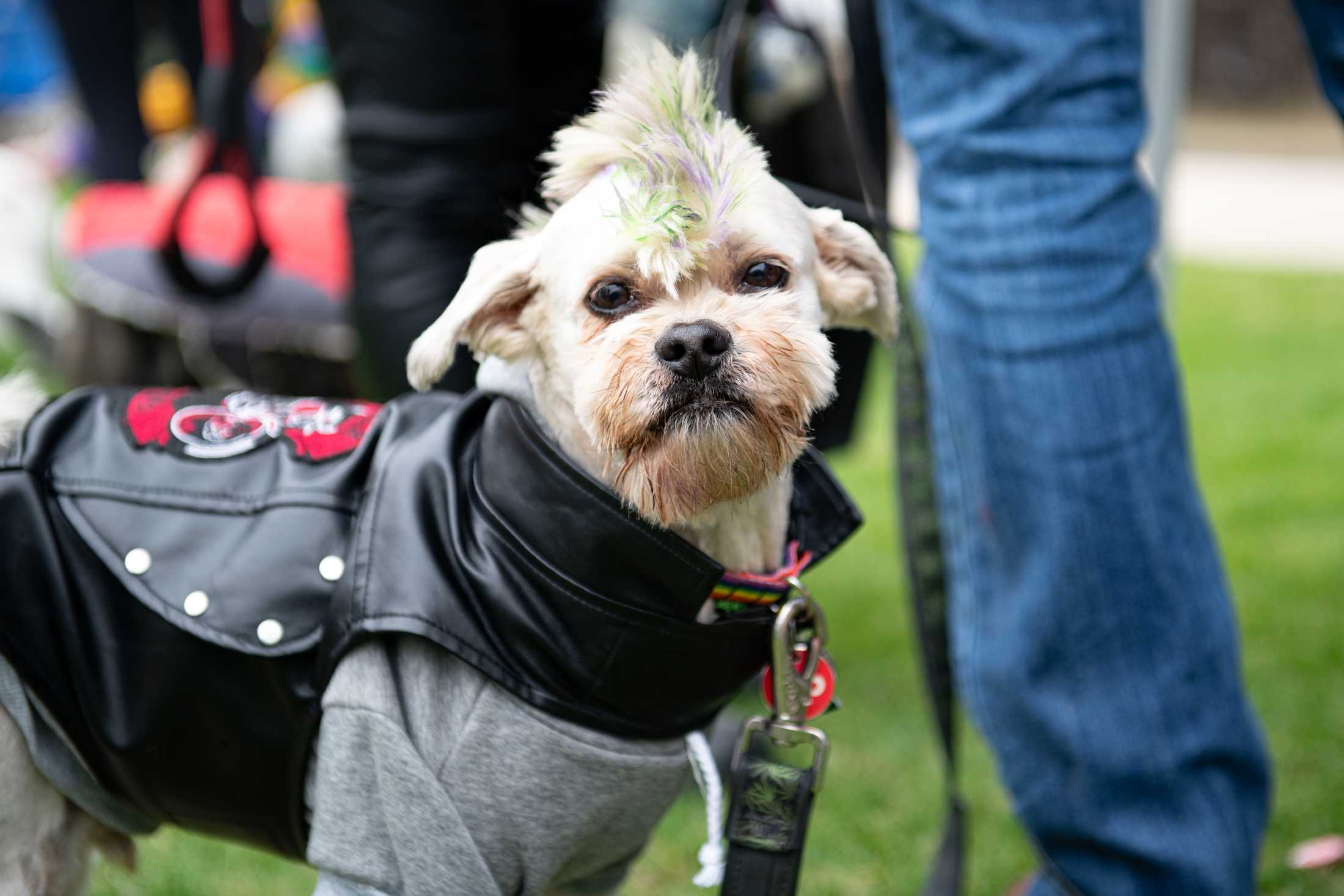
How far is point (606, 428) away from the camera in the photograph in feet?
4.76

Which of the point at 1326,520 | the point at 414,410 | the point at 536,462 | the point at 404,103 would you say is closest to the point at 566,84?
the point at 404,103

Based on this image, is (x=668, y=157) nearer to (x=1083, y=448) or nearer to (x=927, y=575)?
(x=1083, y=448)

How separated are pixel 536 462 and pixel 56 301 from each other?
380 centimetres

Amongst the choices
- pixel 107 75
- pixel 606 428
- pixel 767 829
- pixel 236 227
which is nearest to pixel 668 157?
pixel 606 428

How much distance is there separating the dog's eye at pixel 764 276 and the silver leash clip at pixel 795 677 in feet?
1.12

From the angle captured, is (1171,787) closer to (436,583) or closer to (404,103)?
(436,583)

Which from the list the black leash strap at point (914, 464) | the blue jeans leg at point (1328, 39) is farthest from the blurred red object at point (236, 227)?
the blue jeans leg at point (1328, 39)

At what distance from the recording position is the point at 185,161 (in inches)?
192

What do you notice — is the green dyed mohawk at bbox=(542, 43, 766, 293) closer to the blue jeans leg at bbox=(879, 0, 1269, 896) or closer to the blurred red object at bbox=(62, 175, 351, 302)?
the blue jeans leg at bbox=(879, 0, 1269, 896)

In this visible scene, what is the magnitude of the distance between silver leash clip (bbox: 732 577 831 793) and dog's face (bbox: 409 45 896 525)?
0.53 ft

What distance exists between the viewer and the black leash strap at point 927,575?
2.05m

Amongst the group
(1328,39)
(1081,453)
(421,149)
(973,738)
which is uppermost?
(1328,39)

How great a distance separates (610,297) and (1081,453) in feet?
2.18

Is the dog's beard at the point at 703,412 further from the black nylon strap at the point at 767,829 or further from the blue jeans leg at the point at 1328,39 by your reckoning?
the blue jeans leg at the point at 1328,39
